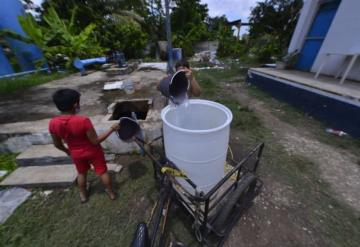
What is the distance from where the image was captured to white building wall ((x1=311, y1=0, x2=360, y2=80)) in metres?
4.44

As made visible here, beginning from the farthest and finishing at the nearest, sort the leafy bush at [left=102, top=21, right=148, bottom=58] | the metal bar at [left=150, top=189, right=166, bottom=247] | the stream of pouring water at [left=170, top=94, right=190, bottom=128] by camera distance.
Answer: the leafy bush at [left=102, top=21, right=148, bottom=58], the stream of pouring water at [left=170, top=94, right=190, bottom=128], the metal bar at [left=150, top=189, right=166, bottom=247]

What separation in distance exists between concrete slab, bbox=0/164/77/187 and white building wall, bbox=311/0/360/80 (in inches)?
271

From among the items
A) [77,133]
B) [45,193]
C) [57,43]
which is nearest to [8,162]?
[45,193]

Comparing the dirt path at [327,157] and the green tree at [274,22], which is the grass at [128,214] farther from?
the green tree at [274,22]

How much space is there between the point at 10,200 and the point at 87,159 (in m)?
1.31

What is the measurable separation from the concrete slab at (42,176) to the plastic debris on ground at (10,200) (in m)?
0.10

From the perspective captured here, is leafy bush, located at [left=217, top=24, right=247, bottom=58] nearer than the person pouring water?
No

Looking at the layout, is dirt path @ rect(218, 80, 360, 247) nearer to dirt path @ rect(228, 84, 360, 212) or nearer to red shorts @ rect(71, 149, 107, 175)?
dirt path @ rect(228, 84, 360, 212)

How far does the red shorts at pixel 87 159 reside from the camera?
179 cm

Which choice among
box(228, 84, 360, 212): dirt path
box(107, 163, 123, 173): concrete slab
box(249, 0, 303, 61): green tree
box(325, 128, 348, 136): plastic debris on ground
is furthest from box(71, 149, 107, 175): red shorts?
box(249, 0, 303, 61): green tree

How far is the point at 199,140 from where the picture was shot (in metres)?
1.28

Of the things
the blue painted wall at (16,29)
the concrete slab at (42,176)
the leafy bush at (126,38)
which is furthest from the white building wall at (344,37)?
the blue painted wall at (16,29)

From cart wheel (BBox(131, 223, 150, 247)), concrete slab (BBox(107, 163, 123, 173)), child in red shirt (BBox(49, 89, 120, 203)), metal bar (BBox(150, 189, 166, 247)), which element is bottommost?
concrete slab (BBox(107, 163, 123, 173))

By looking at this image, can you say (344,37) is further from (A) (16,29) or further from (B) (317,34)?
(A) (16,29)
